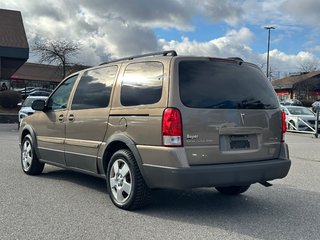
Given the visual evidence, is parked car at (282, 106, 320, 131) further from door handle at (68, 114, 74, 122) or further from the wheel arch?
the wheel arch

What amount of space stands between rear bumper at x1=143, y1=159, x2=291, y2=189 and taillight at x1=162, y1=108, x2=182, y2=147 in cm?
30

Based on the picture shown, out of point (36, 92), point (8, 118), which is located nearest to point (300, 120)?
point (8, 118)

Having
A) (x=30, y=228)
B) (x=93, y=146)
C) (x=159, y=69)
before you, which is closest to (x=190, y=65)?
(x=159, y=69)

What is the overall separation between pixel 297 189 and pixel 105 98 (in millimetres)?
3485

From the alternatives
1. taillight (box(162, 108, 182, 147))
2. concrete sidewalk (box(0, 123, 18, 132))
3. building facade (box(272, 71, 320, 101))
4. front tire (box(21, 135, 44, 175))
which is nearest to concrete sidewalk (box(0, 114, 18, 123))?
concrete sidewalk (box(0, 123, 18, 132))

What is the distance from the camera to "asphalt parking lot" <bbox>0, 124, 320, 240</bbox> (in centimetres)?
470

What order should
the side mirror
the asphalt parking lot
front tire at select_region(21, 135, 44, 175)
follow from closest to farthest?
1. the asphalt parking lot
2. the side mirror
3. front tire at select_region(21, 135, 44, 175)

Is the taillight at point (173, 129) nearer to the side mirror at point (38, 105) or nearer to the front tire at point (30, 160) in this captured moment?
the side mirror at point (38, 105)

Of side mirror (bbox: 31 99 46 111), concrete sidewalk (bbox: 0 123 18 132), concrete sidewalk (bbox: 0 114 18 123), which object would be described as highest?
side mirror (bbox: 31 99 46 111)

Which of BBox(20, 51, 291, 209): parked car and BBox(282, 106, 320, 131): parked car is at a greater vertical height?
BBox(20, 51, 291, 209): parked car

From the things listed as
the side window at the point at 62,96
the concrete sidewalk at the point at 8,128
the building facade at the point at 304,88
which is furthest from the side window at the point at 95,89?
the building facade at the point at 304,88

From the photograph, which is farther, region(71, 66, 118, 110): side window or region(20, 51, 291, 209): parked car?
region(71, 66, 118, 110): side window

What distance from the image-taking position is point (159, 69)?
17.7 feet

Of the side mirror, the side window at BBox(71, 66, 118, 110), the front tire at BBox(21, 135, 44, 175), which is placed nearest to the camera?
the side window at BBox(71, 66, 118, 110)
